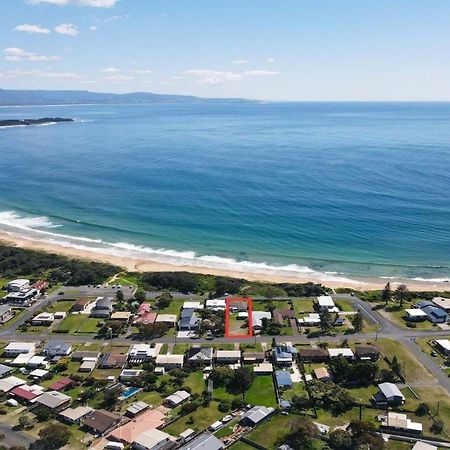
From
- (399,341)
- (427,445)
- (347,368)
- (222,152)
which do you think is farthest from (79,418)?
(222,152)

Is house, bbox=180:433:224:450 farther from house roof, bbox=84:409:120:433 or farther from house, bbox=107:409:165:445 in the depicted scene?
house roof, bbox=84:409:120:433

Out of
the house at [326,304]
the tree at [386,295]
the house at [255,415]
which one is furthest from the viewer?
the tree at [386,295]

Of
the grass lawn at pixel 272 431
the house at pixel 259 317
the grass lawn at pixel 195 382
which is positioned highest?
the house at pixel 259 317

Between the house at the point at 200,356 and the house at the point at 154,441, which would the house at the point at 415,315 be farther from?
the house at the point at 154,441

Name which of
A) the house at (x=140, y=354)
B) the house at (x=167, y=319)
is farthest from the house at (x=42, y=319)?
the house at (x=140, y=354)

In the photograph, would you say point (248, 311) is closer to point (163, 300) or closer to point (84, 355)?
point (163, 300)

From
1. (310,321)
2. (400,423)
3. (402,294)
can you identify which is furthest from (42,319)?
(402,294)

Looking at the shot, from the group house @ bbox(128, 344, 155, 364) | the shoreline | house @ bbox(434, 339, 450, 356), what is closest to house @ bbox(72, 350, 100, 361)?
house @ bbox(128, 344, 155, 364)

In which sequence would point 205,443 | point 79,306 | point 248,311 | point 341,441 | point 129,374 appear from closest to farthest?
point 341,441
point 205,443
point 129,374
point 248,311
point 79,306
